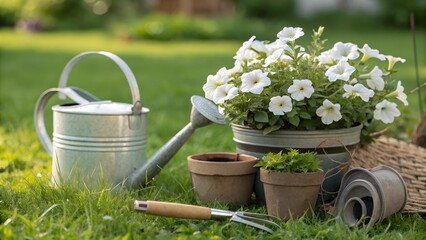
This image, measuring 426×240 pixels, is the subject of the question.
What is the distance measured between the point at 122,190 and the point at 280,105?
725 millimetres

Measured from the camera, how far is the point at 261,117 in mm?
2662

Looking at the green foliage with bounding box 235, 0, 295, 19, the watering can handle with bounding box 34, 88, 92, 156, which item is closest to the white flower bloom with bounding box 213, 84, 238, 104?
the watering can handle with bounding box 34, 88, 92, 156

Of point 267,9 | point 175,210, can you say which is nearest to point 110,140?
point 175,210

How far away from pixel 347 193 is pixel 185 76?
4929 millimetres

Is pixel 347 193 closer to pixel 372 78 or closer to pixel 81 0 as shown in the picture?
pixel 372 78

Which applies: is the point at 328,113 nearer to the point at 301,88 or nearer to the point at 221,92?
the point at 301,88

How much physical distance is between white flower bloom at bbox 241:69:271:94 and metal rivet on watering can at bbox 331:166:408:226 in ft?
1.57

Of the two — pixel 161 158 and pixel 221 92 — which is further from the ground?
pixel 221 92

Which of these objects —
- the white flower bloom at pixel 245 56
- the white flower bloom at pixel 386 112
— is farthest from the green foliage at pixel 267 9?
the white flower bloom at pixel 386 112

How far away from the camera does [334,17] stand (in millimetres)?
15242

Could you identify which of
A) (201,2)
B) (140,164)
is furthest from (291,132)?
(201,2)

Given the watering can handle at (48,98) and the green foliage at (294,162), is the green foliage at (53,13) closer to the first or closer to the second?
the watering can handle at (48,98)

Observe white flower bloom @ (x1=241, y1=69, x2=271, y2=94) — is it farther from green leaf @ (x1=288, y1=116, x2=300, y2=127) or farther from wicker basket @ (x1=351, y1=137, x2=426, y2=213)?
wicker basket @ (x1=351, y1=137, x2=426, y2=213)

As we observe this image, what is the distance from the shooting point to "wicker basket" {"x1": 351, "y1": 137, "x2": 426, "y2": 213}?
9.80ft
